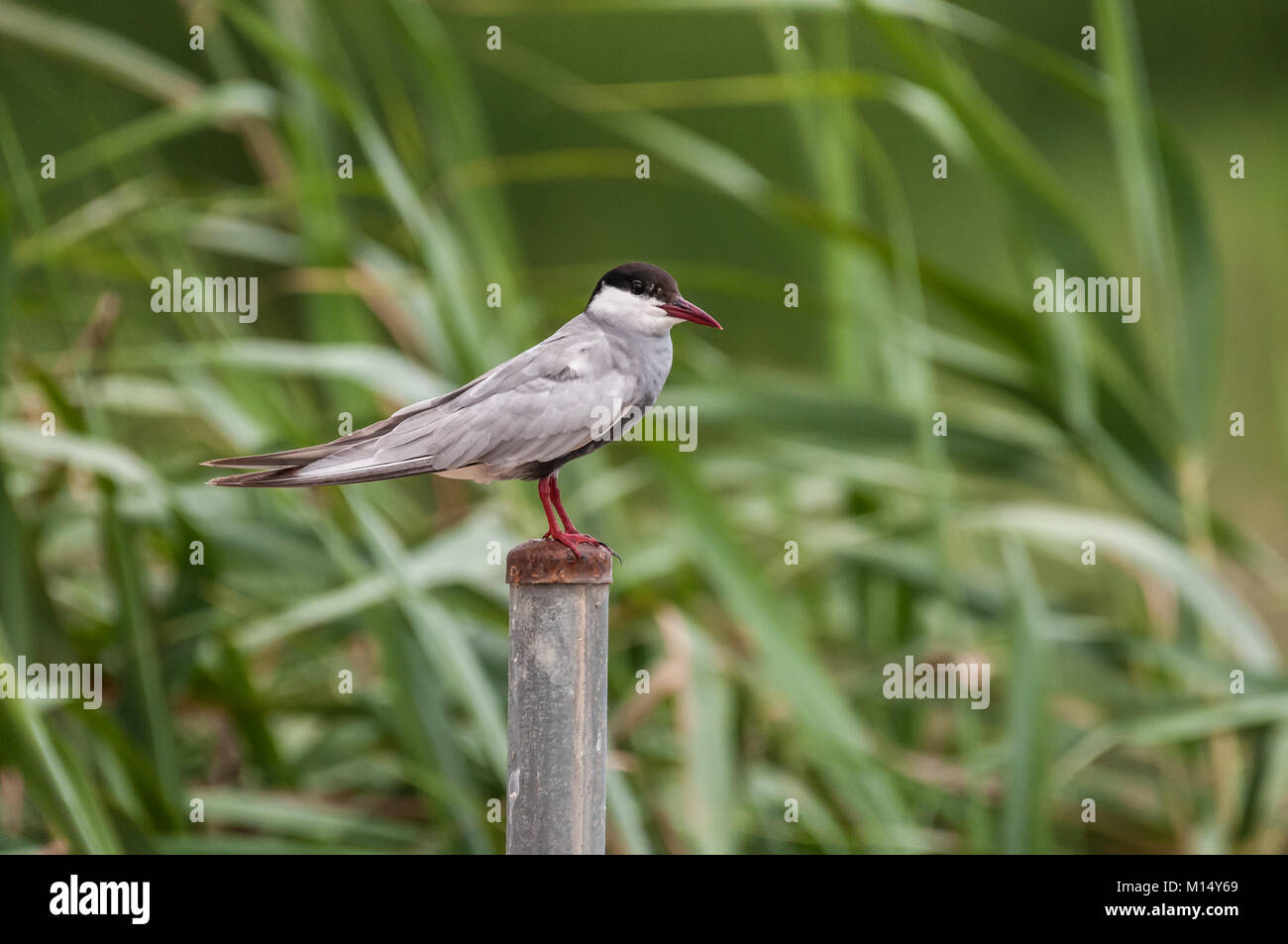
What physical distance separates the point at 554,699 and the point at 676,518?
61.6 inches

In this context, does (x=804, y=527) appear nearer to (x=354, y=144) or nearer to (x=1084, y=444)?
(x=1084, y=444)

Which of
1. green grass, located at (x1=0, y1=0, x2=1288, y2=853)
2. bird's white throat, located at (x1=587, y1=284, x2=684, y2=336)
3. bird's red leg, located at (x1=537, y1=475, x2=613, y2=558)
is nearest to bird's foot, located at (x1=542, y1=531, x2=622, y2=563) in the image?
bird's red leg, located at (x1=537, y1=475, x2=613, y2=558)

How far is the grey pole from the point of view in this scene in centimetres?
122

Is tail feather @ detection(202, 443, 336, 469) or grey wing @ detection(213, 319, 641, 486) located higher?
grey wing @ detection(213, 319, 641, 486)

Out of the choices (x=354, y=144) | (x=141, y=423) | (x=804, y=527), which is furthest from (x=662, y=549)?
(x=141, y=423)

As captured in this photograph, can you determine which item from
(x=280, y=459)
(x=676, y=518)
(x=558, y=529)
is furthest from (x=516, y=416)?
(x=676, y=518)

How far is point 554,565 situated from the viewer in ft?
4.03

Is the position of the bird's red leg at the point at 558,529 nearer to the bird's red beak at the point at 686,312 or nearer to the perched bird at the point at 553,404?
the perched bird at the point at 553,404

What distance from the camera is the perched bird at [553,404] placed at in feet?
3.80

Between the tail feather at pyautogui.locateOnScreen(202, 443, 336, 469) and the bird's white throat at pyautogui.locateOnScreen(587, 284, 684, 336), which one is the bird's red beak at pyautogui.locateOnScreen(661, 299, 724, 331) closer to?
the bird's white throat at pyautogui.locateOnScreen(587, 284, 684, 336)

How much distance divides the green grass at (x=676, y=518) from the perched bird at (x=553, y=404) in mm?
678

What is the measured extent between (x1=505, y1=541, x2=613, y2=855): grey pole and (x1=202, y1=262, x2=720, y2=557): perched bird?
41mm

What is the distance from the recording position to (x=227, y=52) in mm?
3307

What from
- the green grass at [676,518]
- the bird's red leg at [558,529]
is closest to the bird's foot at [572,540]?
the bird's red leg at [558,529]
